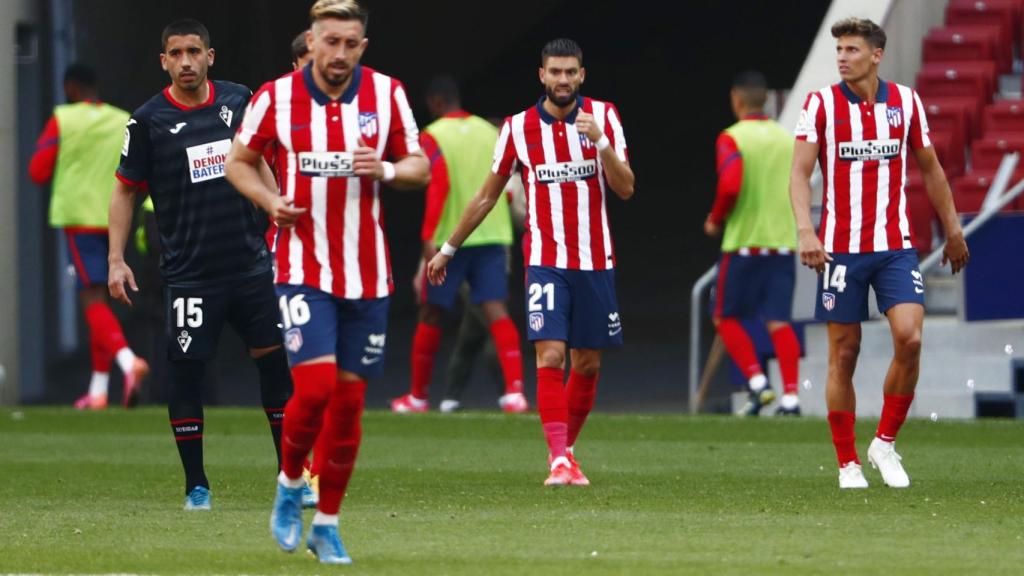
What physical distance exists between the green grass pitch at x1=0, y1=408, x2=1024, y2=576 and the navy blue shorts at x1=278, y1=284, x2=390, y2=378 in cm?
68

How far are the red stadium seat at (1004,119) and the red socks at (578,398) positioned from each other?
28.8 feet

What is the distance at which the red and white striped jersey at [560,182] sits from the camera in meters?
10.3

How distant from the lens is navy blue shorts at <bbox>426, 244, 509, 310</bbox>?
1527 centimetres

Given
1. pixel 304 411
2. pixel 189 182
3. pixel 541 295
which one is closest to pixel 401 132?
pixel 304 411

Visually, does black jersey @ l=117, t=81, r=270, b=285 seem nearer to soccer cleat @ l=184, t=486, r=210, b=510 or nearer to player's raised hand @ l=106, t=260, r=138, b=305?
player's raised hand @ l=106, t=260, r=138, b=305

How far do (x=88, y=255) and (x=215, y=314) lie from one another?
657 cm

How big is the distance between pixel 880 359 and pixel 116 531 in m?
7.66

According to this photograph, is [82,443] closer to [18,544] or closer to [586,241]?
[586,241]

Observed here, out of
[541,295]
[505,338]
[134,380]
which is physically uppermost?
[541,295]

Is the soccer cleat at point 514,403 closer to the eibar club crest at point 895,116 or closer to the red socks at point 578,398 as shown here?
the red socks at point 578,398

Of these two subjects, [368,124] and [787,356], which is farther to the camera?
[787,356]

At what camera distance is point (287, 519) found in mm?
7438

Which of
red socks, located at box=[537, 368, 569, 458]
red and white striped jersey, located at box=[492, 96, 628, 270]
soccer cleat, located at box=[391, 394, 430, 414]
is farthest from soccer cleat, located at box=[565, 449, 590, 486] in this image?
soccer cleat, located at box=[391, 394, 430, 414]

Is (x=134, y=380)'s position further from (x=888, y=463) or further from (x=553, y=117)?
(x=888, y=463)
